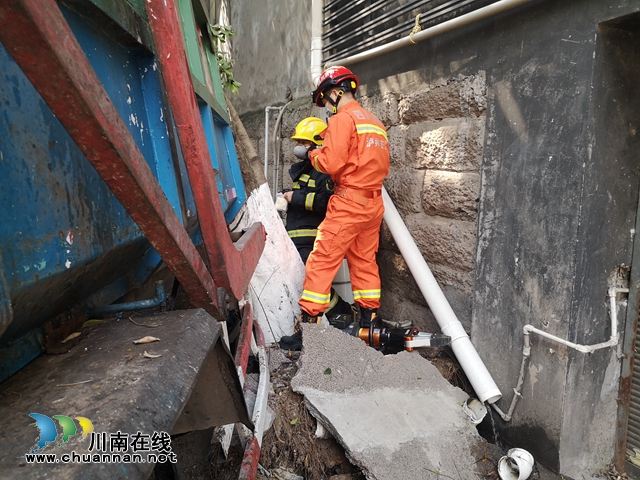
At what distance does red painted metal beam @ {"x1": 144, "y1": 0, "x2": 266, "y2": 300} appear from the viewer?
113 centimetres

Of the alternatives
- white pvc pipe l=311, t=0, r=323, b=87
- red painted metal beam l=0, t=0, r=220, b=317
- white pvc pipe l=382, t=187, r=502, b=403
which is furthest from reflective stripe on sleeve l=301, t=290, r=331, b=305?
red painted metal beam l=0, t=0, r=220, b=317

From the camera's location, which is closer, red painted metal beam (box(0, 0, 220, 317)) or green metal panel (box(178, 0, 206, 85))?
red painted metal beam (box(0, 0, 220, 317))

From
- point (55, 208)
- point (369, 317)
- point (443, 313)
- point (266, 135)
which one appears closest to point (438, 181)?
point (443, 313)

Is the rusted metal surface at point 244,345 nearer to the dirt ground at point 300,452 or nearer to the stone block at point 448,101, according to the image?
the dirt ground at point 300,452

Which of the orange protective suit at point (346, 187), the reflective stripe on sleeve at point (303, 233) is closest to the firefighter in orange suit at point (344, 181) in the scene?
the orange protective suit at point (346, 187)

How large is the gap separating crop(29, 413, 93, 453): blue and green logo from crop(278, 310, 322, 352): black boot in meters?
2.33

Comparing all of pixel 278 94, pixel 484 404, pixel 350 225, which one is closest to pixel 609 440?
pixel 484 404

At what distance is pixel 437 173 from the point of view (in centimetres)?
291

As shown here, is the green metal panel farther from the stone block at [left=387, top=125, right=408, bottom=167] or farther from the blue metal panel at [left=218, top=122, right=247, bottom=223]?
the stone block at [left=387, top=125, right=408, bottom=167]

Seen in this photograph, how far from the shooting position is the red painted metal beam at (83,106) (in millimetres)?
612

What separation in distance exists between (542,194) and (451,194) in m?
0.64

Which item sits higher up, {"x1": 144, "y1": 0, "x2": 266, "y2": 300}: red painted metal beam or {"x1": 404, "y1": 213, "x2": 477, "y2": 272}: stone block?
{"x1": 144, "y1": 0, "x2": 266, "y2": 300}: red painted metal beam

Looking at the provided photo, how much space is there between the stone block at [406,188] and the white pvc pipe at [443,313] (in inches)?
3.1

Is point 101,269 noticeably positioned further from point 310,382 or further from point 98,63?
point 310,382
